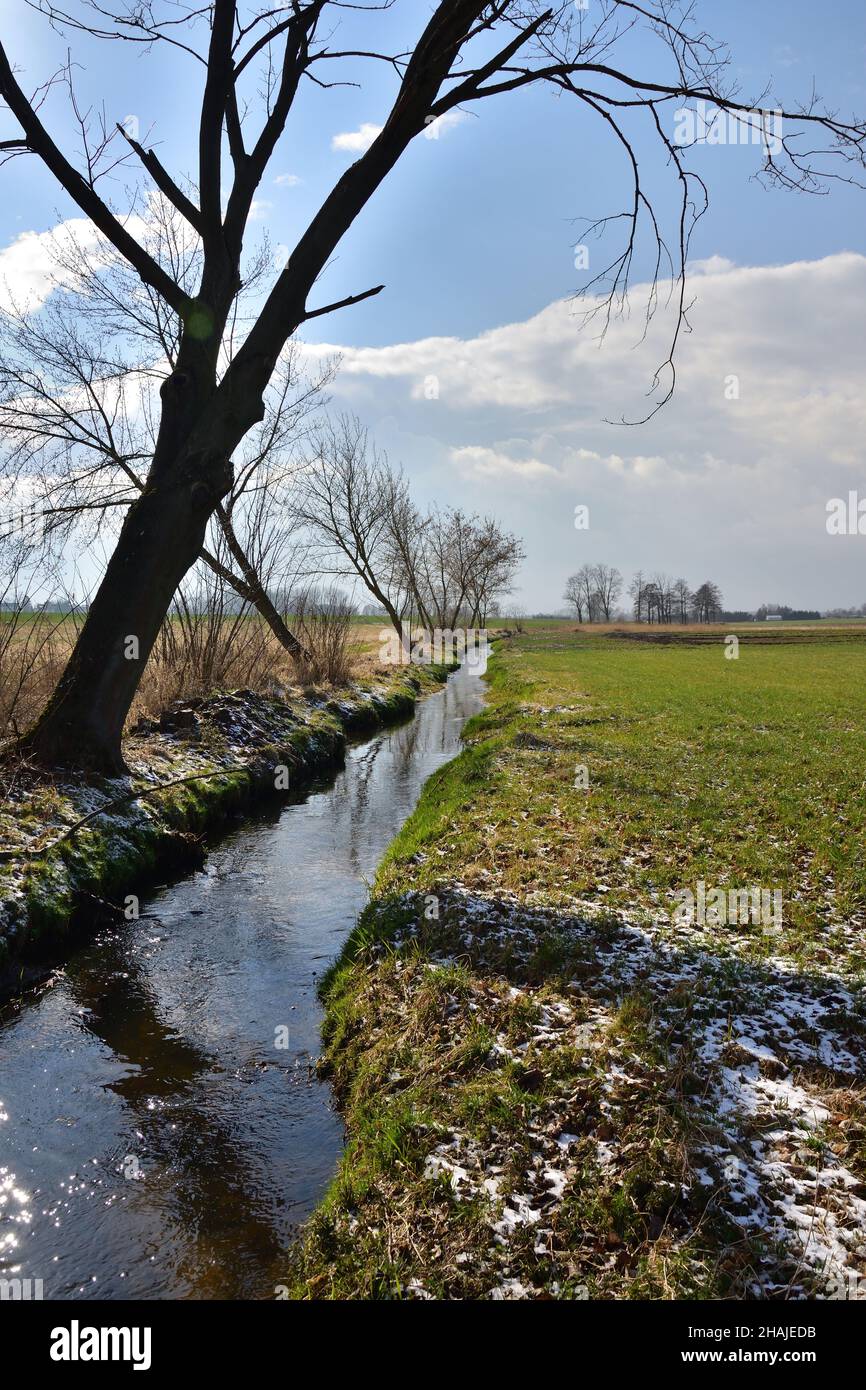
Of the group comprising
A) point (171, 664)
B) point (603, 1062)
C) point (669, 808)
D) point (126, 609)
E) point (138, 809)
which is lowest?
point (603, 1062)

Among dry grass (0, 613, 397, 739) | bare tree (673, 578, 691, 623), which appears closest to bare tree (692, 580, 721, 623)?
bare tree (673, 578, 691, 623)

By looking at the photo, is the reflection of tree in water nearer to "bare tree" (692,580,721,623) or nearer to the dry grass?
the dry grass

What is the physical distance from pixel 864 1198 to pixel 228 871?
6.65 metres

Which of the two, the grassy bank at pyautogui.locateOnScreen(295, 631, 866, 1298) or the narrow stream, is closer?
the grassy bank at pyautogui.locateOnScreen(295, 631, 866, 1298)

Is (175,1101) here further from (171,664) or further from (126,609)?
(171,664)

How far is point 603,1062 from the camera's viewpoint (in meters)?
3.98

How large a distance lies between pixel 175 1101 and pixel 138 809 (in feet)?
14.4

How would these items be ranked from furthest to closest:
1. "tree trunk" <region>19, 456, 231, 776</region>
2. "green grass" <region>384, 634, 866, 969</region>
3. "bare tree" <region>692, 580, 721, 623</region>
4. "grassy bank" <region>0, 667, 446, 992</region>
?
1. "bare tree" <region>692, 580, 721, 623</region>
2. "tree trunk" <region>19, 456, 231, 776</region>
3. "green grass" <region>384, 634, 866, 969</region>
4. "grassy bank" <region>0, 667, 446, 992</region>

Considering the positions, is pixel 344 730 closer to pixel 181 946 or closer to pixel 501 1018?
pixel 181 946

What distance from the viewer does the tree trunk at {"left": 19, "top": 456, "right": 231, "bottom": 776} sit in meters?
7.84

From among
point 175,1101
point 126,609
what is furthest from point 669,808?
point 126,609

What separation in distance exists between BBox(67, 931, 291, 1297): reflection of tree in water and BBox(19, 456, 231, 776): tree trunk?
3046mm

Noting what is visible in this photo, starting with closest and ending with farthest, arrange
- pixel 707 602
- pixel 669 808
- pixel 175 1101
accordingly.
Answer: pixel 175 1101, pixel 669 808, pixel 707 602
